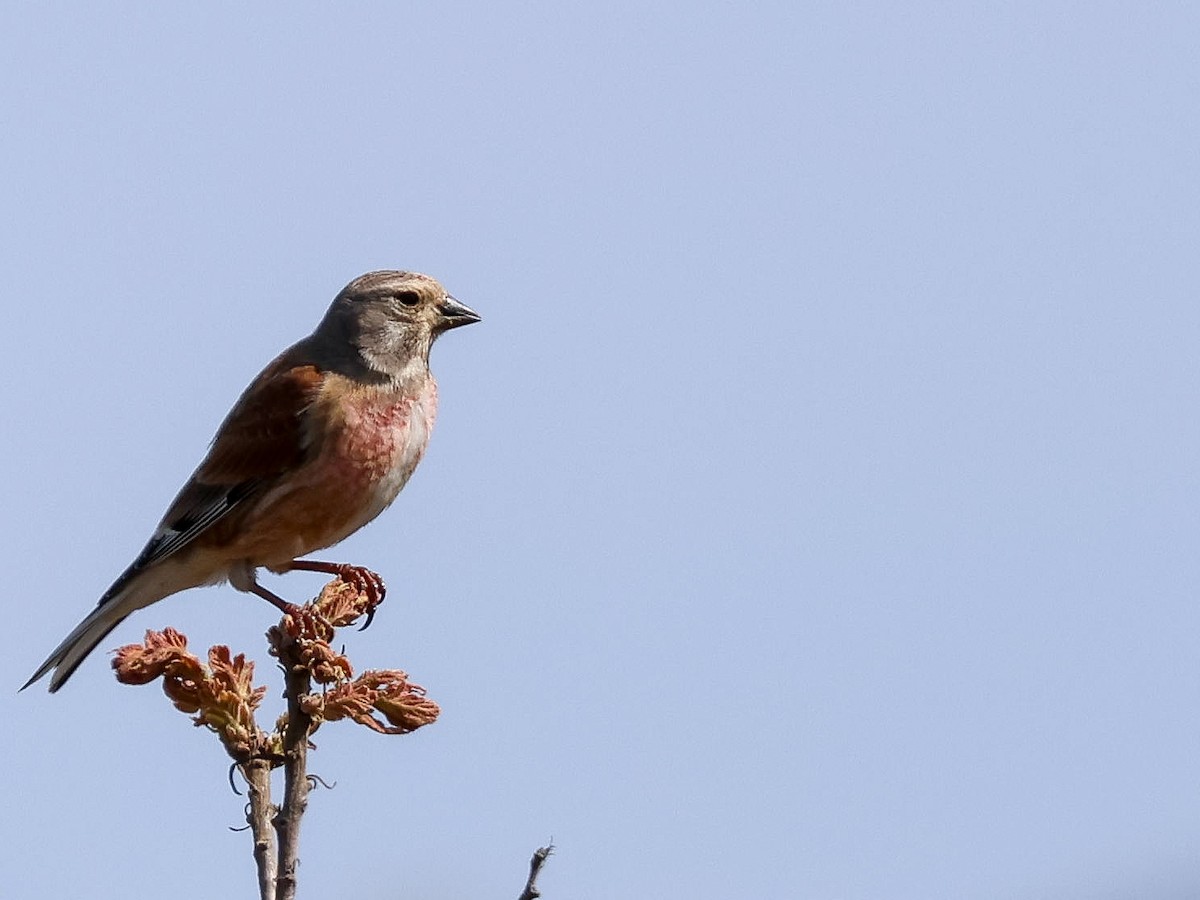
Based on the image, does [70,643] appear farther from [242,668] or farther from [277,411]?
[242,668]

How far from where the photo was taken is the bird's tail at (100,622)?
18.6ft

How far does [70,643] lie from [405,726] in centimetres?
238

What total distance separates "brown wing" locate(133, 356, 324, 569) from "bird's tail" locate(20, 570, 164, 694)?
0.09m

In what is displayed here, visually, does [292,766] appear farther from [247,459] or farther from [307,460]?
[247,459]

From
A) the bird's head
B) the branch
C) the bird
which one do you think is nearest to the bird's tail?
the bird

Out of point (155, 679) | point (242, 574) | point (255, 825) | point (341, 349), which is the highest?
point (341, 349)

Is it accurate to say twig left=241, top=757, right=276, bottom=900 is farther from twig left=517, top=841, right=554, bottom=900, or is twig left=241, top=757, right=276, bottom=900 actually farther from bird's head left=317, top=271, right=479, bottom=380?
bird's head left=317, top=271, right=479, bottom=380

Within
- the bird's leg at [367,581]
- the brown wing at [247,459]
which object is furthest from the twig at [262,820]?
the brown wing at [247,459]

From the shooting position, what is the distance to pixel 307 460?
5.96 m

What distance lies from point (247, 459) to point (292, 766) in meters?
2.80

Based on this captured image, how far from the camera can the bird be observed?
5895mm

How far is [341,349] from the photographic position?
20.6 ft

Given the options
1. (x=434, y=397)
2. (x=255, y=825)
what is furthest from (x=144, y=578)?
(x=255, y=825)

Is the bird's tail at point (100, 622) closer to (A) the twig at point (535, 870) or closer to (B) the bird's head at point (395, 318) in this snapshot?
(B) the bird's head at point (395, 318)
